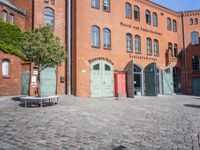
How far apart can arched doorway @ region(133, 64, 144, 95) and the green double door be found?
3558 mm

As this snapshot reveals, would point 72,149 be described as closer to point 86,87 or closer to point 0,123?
point 0,123

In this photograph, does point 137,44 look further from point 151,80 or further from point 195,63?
point 195,63

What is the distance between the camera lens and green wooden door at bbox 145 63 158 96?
71.6ft

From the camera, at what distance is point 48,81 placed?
17.9 metres

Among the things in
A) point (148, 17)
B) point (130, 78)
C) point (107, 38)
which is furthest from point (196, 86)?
point (107, 38)

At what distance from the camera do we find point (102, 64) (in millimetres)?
19672

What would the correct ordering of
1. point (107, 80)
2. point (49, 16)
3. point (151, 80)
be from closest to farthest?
point (49, 16) → point (107, 80) → point (151, 80)

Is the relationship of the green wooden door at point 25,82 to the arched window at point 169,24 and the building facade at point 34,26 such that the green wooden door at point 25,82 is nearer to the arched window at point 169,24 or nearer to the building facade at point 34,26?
the building facade at point 34,26

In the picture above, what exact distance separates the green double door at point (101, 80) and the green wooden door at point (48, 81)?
3257mm

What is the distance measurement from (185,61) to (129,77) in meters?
11.6

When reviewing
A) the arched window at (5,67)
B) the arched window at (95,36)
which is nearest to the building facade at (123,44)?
the arched window at (95,36)

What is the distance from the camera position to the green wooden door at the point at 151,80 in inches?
859

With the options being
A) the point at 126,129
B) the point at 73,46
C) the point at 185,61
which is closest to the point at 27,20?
the point at 73,46

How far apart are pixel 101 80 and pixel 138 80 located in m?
5.21
